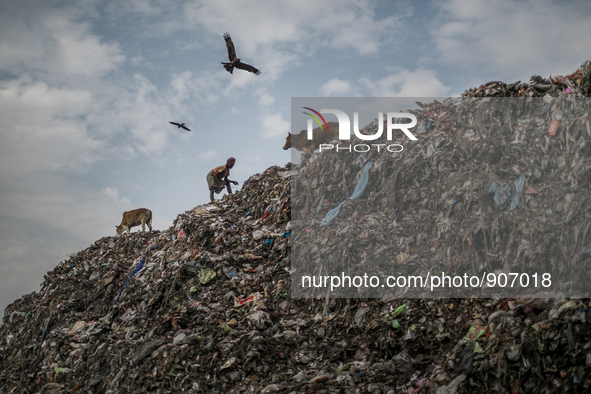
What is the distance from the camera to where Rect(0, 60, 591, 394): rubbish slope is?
14.9 feet

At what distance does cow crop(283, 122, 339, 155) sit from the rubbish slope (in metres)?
1.54

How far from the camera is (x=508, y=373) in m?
4.30

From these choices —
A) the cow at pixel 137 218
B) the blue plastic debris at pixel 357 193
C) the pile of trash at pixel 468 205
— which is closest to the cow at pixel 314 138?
the pile of trash at pixel 468 205

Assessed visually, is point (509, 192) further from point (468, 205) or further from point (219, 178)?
point (219, 178)

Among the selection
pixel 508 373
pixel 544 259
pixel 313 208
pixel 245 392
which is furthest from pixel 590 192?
pixel 245 392

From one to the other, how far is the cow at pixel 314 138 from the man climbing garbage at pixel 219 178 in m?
1.95

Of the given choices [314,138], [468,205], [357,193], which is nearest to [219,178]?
[314,138]

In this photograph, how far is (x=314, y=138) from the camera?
1184 cm

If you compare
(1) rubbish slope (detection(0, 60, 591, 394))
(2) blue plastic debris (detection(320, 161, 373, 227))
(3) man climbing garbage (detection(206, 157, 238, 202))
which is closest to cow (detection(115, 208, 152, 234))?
(3) man climbing garbage (detection(206, 157, 238, 202))

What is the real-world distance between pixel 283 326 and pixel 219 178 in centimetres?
689

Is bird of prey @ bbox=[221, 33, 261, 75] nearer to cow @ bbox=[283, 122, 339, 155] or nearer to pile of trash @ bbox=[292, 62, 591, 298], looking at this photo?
cow @ bbox=[283, 122, 339, 155]

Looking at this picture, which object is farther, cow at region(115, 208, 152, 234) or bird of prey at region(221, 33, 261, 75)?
cow at region(115, 208, 152, 234)

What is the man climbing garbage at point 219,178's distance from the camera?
12555mm

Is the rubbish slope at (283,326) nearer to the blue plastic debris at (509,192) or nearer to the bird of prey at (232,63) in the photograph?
the blue plastic debris at (509,192)
